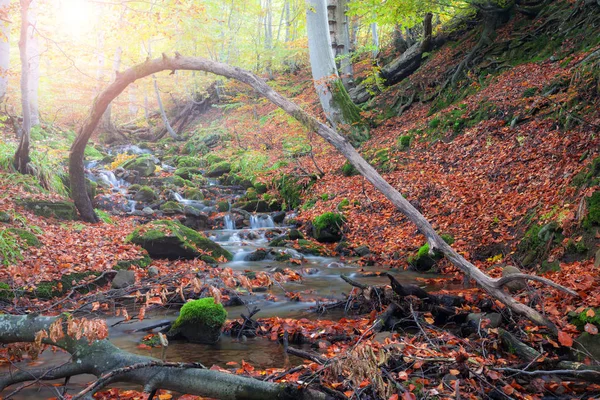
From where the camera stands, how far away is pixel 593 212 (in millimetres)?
5551

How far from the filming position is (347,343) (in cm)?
439

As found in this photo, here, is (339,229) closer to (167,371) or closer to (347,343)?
(347,343)

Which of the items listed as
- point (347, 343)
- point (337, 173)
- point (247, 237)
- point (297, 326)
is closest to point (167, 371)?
point (347, 343)

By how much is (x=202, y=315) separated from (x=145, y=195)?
10.3 metres

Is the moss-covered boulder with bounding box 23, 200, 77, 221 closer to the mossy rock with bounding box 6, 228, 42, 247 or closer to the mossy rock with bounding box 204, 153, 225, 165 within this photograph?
the mossy rock with bounding box 6, 228, 42, 247

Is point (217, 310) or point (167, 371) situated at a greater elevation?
point (167, 371)

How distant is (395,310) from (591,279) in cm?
221

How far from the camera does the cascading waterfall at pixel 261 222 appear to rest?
44.0 feet

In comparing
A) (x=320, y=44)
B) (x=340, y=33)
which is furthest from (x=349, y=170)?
(x=340, y=33)

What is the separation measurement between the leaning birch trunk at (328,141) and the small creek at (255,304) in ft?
6.07

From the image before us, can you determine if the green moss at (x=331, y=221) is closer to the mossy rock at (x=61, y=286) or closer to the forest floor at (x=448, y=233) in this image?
the forest floor at (x=448, y=233)

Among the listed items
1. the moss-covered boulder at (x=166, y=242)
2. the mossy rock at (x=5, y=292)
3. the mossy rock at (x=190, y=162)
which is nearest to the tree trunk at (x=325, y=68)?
the moss-covered boulder at (x=166, y=242)

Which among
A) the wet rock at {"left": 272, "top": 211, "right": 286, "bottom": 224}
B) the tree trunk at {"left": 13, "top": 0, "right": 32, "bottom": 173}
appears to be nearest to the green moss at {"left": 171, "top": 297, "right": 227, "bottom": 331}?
the tree trunk at {"left": 13, "top": 0, "right": 32, "bottom": 173}

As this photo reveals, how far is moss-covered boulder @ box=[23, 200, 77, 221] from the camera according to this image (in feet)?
29.5
